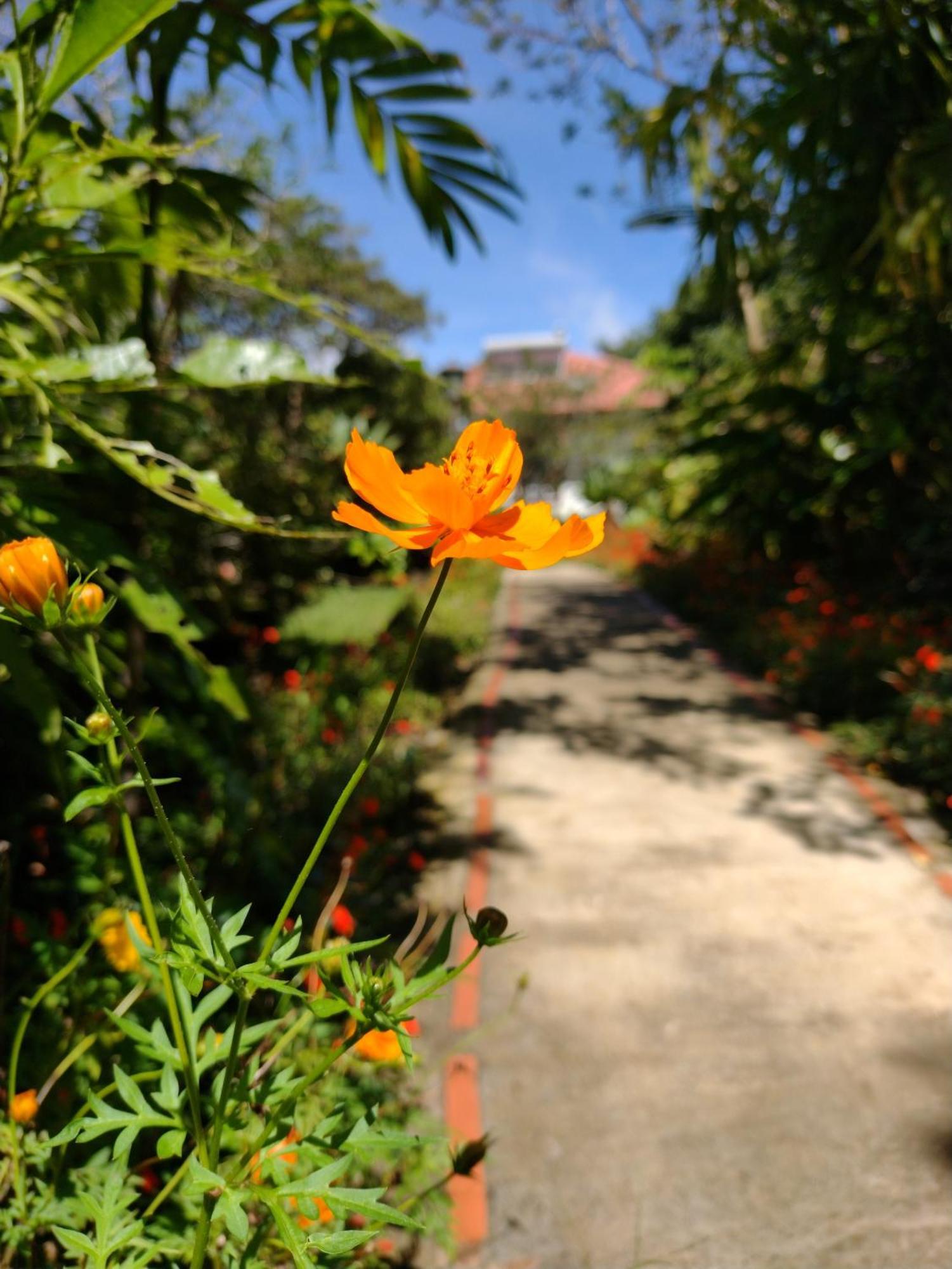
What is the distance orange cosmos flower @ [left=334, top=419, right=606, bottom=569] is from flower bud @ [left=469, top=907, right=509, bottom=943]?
323 millimetres

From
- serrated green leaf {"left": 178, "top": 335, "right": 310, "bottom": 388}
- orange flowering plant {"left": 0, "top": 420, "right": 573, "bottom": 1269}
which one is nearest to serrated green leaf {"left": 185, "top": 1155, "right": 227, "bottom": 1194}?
orange flowering plant {"left": 0, "top": 420, "right": 573, "bottom": 1269}

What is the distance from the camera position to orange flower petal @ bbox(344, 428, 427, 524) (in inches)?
24.9

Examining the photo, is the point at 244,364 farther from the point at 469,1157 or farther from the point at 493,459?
the point at 469,1157

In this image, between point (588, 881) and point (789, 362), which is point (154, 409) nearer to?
point (588, 881)

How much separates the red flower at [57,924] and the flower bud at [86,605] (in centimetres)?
88

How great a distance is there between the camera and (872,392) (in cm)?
497

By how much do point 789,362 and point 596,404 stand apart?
60.9 ft

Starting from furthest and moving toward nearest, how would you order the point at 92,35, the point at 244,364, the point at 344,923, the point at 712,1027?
1. the point at 712,1027
2. the point at 344,923
3. the point at 244,364
4. the point at 92,35

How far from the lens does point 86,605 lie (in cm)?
65

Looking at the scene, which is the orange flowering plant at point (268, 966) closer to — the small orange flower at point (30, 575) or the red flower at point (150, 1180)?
the small orange flower at point (30, 575)

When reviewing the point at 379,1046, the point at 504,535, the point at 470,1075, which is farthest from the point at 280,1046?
the point at 470,1075

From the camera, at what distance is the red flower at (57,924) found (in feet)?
4.27

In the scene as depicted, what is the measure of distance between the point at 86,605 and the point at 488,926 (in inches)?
17.8

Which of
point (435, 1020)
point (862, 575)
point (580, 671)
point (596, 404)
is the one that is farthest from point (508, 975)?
point (596, 404)
